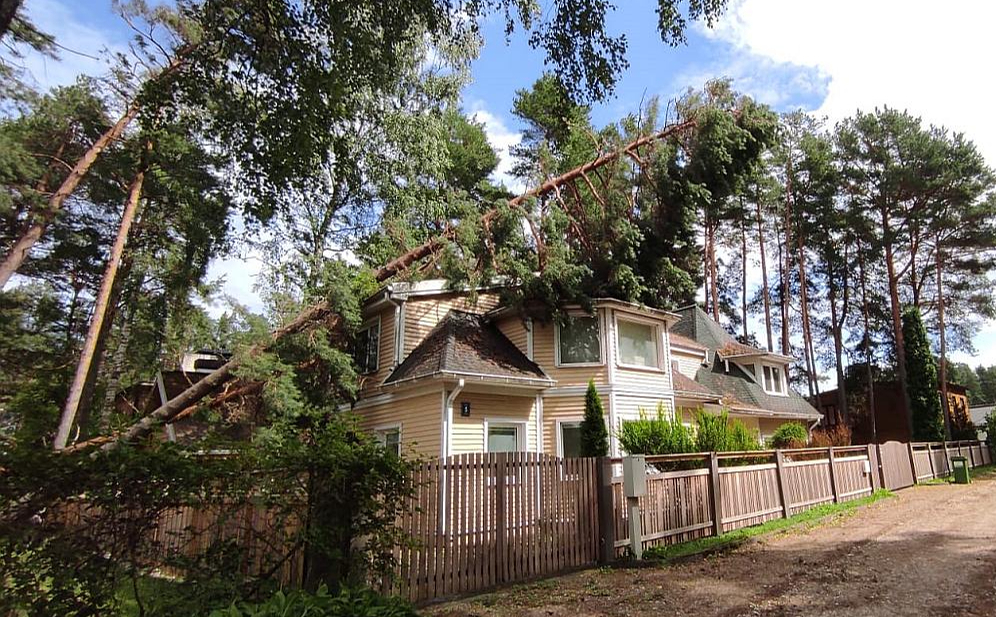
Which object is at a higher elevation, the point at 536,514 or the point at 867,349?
the point at 867,349

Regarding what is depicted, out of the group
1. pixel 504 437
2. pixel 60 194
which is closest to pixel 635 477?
pixel 504 437

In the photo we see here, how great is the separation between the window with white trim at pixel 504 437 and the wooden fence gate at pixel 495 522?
5.70 m

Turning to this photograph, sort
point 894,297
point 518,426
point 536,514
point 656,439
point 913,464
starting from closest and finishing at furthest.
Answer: point 536,514 < point 656,439 < point 518,426 < point 913,464 < point 894,297

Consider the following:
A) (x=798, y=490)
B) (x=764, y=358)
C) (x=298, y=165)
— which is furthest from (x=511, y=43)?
(x=764, y=358)

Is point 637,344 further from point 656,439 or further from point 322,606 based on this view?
point 322,606

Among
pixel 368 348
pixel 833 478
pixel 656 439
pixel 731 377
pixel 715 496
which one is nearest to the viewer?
pixel 715 496

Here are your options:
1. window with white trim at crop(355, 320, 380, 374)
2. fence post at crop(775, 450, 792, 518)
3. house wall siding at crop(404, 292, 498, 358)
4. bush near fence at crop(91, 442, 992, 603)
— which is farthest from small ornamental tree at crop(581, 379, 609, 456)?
window with white trim at crop(355, 320, 380, 374)

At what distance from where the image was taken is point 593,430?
13078 mm

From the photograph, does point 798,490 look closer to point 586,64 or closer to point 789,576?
point 789,576

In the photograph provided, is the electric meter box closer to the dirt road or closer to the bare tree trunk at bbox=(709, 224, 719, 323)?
the dirt road

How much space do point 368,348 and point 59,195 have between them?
32.2 ft

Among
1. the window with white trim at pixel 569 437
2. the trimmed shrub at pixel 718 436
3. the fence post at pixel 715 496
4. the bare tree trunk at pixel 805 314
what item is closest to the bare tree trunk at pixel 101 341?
the window with white trim at pixel 569 437

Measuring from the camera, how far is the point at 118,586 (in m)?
3.28

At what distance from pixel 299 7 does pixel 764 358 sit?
2140cm
